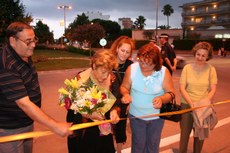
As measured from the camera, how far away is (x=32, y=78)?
9.45 ft

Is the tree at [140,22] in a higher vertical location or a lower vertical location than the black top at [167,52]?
higher

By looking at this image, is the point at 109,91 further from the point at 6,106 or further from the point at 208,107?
the point at 208,107

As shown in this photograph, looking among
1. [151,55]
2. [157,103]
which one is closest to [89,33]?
[151,55]

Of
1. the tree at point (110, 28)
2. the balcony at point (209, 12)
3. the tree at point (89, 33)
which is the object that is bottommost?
the tree at point (89, 33)

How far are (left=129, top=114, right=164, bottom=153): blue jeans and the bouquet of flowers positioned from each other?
771 millimetres

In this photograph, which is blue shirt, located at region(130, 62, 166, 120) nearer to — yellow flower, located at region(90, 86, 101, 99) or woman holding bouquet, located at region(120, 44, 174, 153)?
woman holding bouquet, located at region(120, 44, 174, 153)

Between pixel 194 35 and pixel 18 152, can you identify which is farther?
pixel 194 35

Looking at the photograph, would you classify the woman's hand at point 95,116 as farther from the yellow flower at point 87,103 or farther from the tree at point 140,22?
the tree at point 140,22

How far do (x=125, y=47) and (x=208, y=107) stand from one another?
1.66m

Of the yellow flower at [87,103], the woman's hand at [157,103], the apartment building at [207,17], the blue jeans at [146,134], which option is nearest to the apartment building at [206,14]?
the apartment building at [207,17]

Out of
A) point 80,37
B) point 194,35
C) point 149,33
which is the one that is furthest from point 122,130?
point 149,33

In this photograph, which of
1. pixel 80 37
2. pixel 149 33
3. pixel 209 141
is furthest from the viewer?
pixel 149 33

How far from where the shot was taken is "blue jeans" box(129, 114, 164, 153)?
Answer: 12.1ft

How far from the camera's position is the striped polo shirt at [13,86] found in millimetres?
2479
